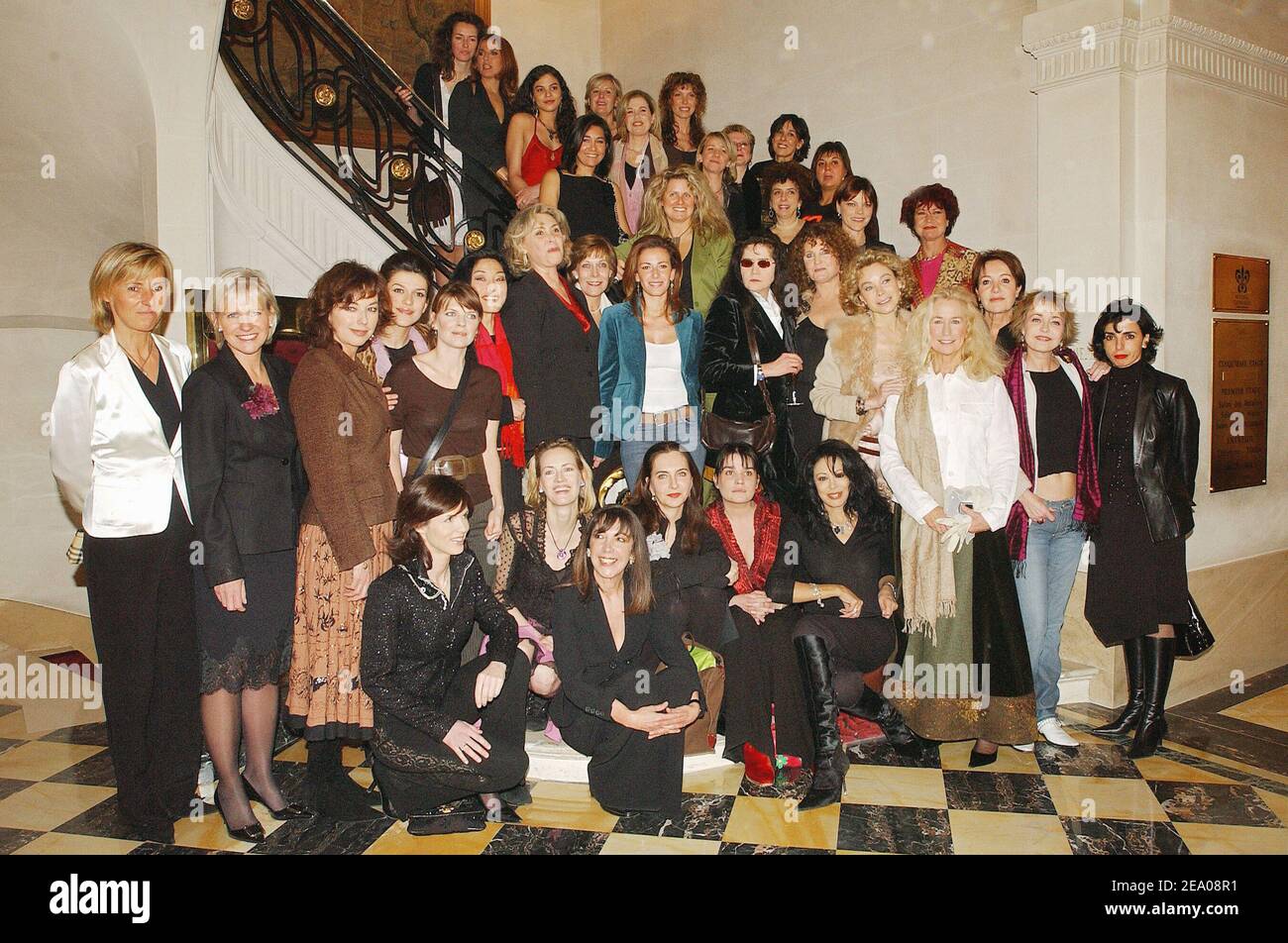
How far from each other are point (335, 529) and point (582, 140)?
8.69 feet

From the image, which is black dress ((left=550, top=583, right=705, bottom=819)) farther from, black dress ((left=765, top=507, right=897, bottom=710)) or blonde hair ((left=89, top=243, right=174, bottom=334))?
blonde hair ((left=89, top=243, right=174, bottom=334))

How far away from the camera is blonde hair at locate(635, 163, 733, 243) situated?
4391 mm

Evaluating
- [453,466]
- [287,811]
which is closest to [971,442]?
[453,466]

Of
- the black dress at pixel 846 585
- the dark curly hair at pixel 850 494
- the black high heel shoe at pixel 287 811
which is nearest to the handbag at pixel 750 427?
the dark curly hair at pixel 850 494

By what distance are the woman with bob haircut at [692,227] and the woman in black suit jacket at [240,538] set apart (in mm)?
1797

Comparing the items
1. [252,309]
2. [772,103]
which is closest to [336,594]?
[252,309]

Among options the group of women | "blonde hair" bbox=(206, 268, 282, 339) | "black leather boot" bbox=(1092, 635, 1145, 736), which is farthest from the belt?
"black leather boot" bbox=(1092, 635, 1145, 736)

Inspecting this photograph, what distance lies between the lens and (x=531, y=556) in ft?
12.1

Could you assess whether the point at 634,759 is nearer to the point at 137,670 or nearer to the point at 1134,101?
the point at 137,670

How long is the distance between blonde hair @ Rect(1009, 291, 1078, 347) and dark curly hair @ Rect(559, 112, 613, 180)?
2.28 meters

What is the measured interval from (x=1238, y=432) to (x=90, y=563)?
5.31m

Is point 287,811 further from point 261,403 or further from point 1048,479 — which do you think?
point 1048,479

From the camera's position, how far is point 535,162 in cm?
547

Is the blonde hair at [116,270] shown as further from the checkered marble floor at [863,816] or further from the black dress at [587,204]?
the black dress at [587,204]
